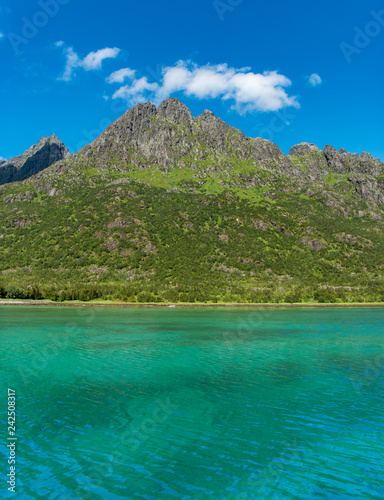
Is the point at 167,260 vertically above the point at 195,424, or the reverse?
the point at 167,260

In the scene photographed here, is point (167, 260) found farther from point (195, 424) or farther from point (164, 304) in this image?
point (195, 424)

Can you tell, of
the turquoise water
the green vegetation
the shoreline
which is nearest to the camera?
the turquoise water

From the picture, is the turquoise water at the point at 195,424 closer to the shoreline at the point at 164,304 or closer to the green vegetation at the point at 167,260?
the shoreline at the point at 164,304

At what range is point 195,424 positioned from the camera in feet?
60.8

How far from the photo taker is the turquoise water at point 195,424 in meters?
12.9

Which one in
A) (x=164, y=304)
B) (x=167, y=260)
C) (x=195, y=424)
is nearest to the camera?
(x=195, y=424)

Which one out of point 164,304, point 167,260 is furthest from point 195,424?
point 167,260

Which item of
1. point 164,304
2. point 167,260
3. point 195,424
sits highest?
point 167,260

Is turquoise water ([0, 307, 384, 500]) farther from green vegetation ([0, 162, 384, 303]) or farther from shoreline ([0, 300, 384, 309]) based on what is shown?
green vegetation ([0, 162, 384, 303])

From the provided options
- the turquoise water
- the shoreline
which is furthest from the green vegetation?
the turquoise water

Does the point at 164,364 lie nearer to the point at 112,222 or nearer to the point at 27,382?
the point at 27,382

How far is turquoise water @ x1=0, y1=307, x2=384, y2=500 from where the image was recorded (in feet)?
42.2

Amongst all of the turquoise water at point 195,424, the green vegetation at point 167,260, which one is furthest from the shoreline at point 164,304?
the turquoise water at point 195,424

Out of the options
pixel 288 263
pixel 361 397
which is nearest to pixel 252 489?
pixel 361 397
